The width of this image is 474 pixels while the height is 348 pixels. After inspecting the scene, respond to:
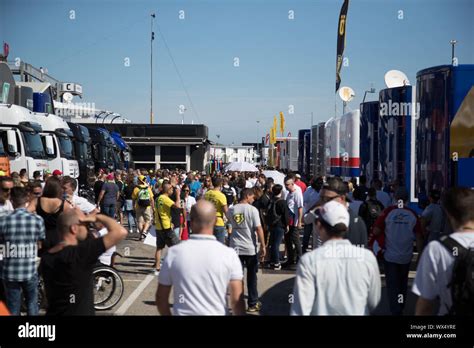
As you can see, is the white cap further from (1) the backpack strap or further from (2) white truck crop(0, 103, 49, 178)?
(2) white truck crop(0, 103, 49, 178)

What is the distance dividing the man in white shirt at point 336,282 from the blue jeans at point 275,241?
7683 millimetres

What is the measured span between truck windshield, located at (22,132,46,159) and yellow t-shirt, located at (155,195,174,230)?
26.6ft

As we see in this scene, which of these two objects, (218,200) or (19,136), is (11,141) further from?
(218,200)

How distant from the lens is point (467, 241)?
4250 mm

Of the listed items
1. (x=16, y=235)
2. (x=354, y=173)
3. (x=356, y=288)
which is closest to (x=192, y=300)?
(x=356, y=288)

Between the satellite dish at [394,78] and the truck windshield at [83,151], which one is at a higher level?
the satellite dish at [394,78]

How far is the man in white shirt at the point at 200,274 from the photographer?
175 inches

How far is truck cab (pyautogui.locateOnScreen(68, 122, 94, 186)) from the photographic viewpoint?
957 inches

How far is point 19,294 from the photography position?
6422 millimetres

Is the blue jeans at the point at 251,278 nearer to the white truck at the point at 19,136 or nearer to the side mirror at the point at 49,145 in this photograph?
the white truck at the point at 19,136

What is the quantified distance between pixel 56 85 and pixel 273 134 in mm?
19203

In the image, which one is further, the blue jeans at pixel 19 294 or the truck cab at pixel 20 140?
the truck cab at pixel 20 140

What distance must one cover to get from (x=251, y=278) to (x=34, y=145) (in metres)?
12.0

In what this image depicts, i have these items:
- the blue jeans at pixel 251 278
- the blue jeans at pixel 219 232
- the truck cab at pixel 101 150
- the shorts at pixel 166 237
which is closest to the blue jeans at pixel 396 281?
the blue jeans at pixel 251 278
